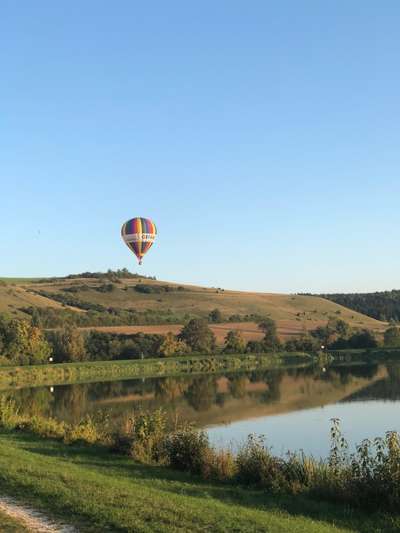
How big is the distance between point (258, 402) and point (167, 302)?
7872 centimetres

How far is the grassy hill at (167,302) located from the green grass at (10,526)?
261ft

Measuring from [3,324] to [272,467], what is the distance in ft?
195

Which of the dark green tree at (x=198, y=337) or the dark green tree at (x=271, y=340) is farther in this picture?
the dark green tree at (x=271, y=340)

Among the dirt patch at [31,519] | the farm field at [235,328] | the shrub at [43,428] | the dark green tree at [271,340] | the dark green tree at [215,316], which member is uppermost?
the dark green tree at [215,316]

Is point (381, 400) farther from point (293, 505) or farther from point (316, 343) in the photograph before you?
point (316, 343)

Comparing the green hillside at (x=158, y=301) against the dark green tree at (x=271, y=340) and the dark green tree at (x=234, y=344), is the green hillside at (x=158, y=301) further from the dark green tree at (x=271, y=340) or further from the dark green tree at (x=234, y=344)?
the dark green tree at (x=234, y=344)

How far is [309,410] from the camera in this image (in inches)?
1241

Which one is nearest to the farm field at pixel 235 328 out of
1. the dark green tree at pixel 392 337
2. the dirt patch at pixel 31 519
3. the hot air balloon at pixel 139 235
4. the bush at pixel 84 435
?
the dark green tree at pixel 392 337

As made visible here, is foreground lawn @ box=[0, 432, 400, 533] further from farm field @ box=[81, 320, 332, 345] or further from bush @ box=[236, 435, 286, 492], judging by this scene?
farm field @ box=[81, 320, 332, 345]

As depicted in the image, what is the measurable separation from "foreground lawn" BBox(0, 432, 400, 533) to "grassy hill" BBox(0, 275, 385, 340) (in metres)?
75.2

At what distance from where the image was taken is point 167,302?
374 ft

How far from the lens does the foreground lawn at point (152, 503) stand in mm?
7867

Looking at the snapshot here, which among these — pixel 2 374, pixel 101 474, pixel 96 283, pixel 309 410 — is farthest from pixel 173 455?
pixel 96 283

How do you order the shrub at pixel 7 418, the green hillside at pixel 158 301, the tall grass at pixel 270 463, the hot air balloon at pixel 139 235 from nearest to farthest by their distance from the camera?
the tall grass at pixel 270 463 → the shrub at pixel 7 418 → the hot air balloon at pixel 139 235 → the green hillside at pixel 158 301
